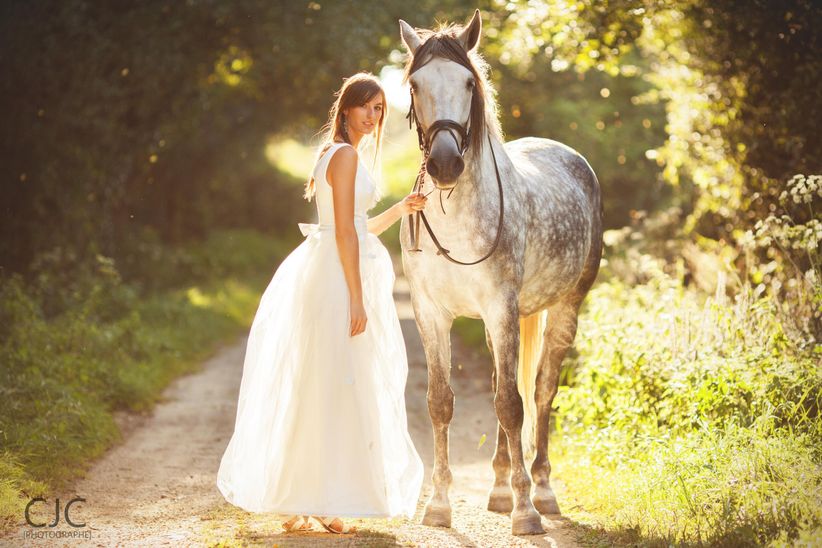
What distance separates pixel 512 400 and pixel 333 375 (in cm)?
120

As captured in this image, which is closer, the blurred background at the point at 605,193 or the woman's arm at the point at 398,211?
the woman's arm at the point at 398,211

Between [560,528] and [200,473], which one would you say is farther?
[200,473]

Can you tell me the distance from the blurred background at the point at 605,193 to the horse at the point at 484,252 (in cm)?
50

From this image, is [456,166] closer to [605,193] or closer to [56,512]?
[56,512]

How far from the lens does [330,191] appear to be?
473 cm

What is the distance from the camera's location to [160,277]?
16.9m

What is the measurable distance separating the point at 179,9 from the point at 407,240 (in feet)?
32.0

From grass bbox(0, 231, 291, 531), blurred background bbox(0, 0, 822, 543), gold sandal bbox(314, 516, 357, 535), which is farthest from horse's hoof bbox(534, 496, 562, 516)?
grass bbox(0, 231, 291, 531)

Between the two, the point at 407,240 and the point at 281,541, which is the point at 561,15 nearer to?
the point at 407,240

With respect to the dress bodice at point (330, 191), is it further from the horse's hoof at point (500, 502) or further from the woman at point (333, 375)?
the horse's hoof at point (500, 502)

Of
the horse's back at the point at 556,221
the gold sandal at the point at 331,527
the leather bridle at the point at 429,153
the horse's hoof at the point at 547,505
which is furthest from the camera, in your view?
the horse's back at the point at 556,221

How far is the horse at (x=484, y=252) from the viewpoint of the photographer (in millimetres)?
4848

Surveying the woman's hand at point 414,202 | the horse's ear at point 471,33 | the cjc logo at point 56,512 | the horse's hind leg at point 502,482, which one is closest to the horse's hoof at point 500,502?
the horse's hind leg at point 502,482

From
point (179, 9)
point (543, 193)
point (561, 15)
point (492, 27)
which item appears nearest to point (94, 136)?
point (179, 9)
